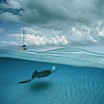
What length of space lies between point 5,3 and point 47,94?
952 centimetres

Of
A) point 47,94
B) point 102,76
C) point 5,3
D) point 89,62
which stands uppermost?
point 5,3

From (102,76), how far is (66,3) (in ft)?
61.0

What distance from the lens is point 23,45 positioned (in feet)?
49.0

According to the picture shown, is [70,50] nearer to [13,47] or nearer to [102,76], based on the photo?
[13,47]

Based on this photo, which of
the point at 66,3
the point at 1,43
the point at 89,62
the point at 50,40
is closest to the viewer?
the point at 66,3

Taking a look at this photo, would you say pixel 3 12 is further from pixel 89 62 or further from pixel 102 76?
pixel 102 76

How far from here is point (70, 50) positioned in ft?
47.2

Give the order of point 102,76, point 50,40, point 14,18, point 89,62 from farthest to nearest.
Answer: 1. point 102,76
2. point 89,62
3. point 50,40
4. point 14,18

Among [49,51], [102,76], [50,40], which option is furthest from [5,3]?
[102,76]

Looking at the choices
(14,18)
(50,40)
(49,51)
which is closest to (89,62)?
(49,51)

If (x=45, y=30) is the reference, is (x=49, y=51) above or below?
below

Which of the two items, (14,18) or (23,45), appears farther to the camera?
(23,45)

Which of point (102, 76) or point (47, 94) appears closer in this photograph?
point (47, 94)

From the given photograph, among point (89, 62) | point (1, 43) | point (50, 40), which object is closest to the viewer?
point (50, 40)
